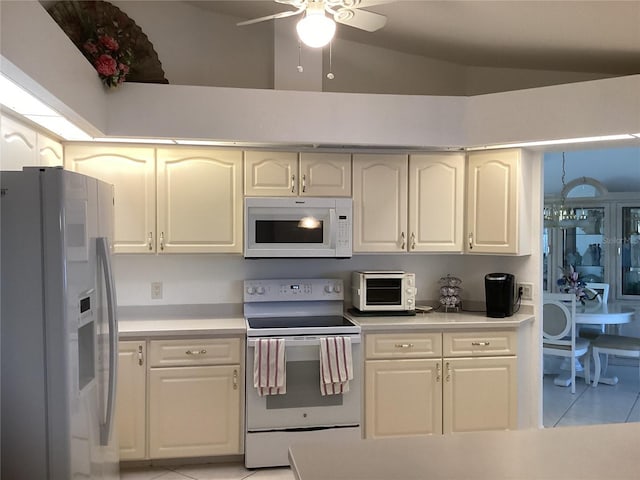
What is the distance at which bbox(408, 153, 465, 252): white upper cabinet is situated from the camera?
3533 mm

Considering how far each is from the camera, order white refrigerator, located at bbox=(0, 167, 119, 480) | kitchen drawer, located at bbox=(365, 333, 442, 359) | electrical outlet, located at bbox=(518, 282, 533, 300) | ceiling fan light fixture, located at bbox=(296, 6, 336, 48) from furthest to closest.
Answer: electrical outlet, located at bbox=(518, 282, 533, 300), kitchen drawer, located at bbox=(365, 333, 442, 359), ceiling fan light fixture, located at bbox=(296, 6, 336, 48), white refrigerator, located at bbox=(0, 167, 119, 480)

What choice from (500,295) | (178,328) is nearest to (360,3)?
(178,328)

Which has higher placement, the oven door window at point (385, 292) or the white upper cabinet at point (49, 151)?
the white upper cabinet at point (49, 151)

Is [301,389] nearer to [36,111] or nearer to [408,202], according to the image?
[408,202]

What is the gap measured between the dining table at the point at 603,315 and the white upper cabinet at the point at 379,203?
1.96m

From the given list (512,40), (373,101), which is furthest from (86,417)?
(512,40)

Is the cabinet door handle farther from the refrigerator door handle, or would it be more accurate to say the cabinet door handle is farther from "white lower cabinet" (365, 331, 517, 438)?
"white lower cabinet" (365, 331, 517, 438)

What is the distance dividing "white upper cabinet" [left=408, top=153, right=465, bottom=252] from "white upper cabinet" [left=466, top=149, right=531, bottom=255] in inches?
3.2

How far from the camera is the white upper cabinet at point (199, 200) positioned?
130 inches

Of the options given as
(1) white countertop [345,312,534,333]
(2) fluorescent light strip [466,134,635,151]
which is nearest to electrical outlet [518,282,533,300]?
(1) white countertop [345,312,534,333]

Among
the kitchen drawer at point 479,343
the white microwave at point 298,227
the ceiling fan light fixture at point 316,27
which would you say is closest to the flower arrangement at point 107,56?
the white microwave at point 298,227

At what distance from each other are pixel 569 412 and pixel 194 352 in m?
2.90

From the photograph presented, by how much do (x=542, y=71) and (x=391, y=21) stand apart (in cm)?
121

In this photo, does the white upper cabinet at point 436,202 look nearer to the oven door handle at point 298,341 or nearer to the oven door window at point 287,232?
the oven door window at point 287,232
